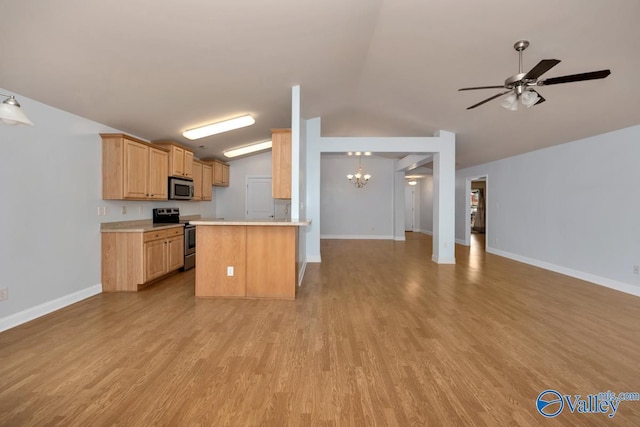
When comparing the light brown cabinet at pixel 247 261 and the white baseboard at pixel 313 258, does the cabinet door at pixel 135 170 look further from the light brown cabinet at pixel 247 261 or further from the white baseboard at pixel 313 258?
the white baseboard at pixel 313 258

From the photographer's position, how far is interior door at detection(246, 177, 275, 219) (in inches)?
311

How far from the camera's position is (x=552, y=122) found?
4438mm

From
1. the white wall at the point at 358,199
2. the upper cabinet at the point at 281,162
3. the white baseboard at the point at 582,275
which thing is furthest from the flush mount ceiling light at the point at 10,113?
the white wall at the point at 358,199

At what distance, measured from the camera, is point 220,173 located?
23.8 feet

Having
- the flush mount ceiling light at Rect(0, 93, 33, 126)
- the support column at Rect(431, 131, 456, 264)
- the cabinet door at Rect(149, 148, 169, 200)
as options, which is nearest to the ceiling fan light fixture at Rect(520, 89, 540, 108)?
the support column at Rect(431, 131, 456, 264)

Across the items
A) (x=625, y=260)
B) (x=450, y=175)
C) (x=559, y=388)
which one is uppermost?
(x=450, y=175)

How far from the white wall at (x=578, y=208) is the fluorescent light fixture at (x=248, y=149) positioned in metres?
5.76

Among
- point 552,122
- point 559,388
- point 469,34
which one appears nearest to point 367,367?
point 559,388

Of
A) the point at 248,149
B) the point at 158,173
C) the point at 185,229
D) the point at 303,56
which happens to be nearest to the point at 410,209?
the point at 248,149

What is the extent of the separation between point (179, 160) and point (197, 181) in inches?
41.3

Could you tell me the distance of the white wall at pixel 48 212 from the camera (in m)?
2.77

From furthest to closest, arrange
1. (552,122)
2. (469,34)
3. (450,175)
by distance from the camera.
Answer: (450,175) → (552,122) → (469,34)

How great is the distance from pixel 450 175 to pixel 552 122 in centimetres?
190

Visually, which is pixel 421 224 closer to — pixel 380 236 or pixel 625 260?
pixel 380 236
